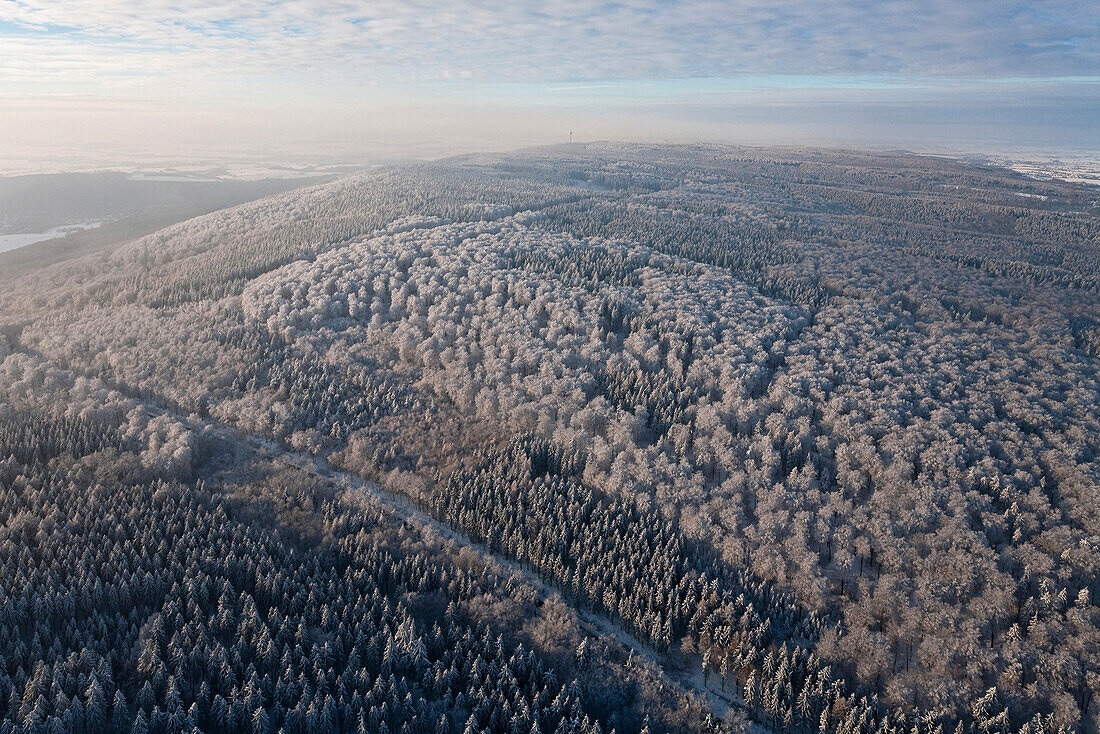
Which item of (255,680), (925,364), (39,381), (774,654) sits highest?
Result: (925,364)

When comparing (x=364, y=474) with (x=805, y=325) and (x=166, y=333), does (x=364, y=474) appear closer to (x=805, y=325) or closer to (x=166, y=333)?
(x=166, y=333)

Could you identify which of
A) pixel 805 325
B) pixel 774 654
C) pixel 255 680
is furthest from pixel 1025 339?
pixel 255 680

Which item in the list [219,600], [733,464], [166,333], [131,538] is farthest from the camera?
[166,333]

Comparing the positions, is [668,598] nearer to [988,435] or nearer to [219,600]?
[219,600]

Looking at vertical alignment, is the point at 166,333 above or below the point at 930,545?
above

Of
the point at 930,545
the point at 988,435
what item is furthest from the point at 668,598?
the point at 988,435

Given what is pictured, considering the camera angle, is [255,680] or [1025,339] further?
[1025,339]

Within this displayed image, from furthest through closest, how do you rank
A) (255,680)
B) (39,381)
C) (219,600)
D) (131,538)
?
(39,381), (131,538), (219,600), (255,680)
